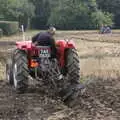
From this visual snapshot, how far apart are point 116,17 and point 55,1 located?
10.0 meters

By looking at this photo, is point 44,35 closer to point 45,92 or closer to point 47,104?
point 45,92

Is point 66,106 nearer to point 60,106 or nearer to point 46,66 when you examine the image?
point 60,106

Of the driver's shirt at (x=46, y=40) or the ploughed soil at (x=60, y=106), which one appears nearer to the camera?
the ploughed soil at (x=60, y=106)

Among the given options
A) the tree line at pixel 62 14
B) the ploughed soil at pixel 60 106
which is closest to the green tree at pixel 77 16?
the tree line at pixel 62 14

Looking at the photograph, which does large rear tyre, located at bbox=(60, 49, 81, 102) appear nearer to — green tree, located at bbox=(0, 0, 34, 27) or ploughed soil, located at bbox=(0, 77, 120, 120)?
ploughed soil, located at bbox=(0, 77, 120, 120)

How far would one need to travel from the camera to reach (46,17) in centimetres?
6994

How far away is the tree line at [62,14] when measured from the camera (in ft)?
205

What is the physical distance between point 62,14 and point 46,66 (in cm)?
5534

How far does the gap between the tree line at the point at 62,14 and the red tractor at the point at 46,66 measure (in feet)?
166

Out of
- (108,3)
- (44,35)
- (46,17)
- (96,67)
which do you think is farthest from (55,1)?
(44,35)

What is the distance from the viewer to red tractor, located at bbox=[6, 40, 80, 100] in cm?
1071

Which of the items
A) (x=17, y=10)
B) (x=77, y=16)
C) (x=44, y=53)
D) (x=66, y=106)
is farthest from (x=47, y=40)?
(x=77, y=16)

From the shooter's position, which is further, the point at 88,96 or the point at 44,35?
the point at 44,35

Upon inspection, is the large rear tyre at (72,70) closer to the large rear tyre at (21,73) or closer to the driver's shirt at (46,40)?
the driver's shirt at (46,40)
